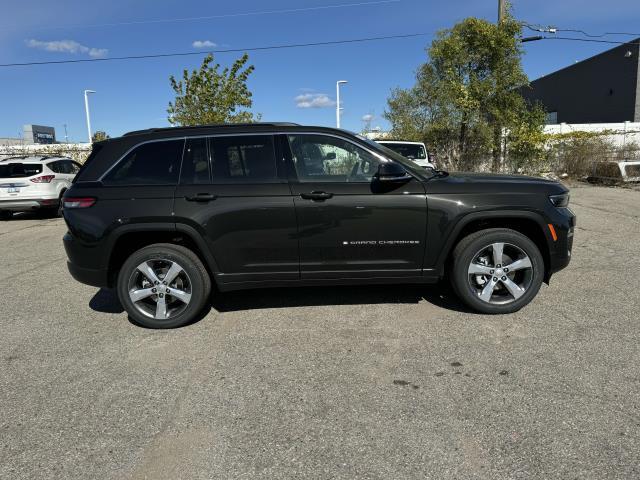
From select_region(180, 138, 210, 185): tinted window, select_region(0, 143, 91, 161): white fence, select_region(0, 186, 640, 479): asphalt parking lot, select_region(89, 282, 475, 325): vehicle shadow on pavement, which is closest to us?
select_region(0, 186, 640, 479): asphalt parking lot

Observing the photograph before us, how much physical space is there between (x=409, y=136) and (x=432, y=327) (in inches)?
572

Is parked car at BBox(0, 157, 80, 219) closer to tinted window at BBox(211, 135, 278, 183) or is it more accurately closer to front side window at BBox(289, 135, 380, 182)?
tinted window at BBox(211, 135, 278, 183)

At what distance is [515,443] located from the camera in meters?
2.59

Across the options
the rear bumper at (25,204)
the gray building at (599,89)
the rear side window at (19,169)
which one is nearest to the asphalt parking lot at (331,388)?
the rear bumper at (25,204)

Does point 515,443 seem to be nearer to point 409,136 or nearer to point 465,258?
point 465,258

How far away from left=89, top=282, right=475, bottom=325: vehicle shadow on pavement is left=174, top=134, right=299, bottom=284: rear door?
0.77 metres

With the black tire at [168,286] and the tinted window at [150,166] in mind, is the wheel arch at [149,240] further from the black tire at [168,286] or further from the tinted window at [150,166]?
the tinted window at [150,166]

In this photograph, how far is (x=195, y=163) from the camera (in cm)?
429

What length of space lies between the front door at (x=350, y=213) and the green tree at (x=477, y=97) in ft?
42.4

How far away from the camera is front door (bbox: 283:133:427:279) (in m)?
4.15

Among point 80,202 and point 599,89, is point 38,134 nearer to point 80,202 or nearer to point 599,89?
point 599,89

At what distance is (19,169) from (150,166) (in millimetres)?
9939

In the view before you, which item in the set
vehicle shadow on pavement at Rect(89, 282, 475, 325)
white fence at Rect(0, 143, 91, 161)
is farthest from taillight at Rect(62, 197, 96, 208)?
white fence at Rect(0, 143, 91, 161)

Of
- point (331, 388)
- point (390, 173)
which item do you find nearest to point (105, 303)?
point (331, 388)
